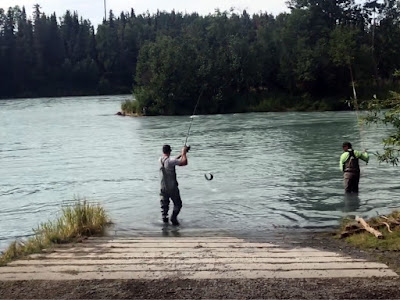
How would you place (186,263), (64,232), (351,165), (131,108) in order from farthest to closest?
1. (131,108)
2. (351,165)
3. (64,232)
4. (186,263)

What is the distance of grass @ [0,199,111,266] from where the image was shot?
8700 mm

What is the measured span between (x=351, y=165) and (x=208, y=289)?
375 inches

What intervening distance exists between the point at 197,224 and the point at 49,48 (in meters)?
131

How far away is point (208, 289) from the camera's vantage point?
6348 mm

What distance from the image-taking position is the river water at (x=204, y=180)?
46.2 feet

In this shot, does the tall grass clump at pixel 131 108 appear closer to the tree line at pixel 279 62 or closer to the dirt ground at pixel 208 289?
the tree line at pixel 279 62

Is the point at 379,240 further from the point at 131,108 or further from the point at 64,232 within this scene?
the point at 131,108

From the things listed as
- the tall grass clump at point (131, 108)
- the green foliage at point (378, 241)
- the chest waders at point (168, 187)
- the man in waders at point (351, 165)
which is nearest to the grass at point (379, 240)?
the green foliage at point (378, 241)

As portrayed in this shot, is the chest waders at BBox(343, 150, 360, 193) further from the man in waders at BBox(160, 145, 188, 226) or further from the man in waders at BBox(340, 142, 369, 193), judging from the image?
the man in waders at BBox(160, 145, 188, 226)

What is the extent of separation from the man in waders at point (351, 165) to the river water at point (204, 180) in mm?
465

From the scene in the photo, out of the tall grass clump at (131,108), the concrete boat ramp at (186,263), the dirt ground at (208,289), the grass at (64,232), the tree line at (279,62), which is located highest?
the tree line at (279,62)

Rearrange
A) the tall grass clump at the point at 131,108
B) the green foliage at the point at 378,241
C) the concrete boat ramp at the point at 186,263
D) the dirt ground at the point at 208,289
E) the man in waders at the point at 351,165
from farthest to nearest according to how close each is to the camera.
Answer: the tall grass clump at the point at 131,108, the man in waders at the point at 351,165, the green foliage at the point at 378,241, the concrete boat ramp at the point at 186,263, the dirt ground at the point at 208,289

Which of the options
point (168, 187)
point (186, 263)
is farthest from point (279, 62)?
point (186, 263)

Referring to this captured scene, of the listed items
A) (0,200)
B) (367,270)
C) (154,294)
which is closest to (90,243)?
(154,294)
